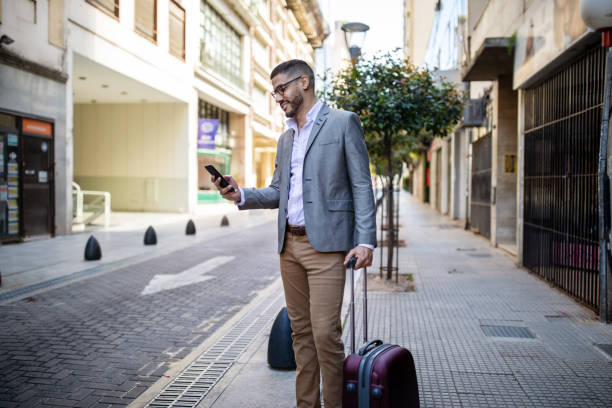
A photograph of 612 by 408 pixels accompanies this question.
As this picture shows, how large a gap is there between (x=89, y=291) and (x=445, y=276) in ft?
17.0

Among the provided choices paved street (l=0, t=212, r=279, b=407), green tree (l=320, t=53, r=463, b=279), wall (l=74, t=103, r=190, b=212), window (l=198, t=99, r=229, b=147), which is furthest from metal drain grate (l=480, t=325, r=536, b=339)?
window (l=198, t=99, r=229, b=147)

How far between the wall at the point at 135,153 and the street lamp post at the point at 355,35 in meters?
13.3

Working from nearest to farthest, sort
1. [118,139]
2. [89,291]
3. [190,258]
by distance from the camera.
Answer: [89,291] < [190,258] < [118,139]

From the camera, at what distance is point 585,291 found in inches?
234

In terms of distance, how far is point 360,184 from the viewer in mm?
2740

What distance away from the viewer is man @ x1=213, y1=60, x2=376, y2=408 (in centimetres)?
272

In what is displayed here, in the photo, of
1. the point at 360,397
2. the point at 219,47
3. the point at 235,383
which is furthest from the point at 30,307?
the point at 219,47

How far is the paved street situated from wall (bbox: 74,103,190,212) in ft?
47.2

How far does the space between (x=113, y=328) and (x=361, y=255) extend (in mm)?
3504

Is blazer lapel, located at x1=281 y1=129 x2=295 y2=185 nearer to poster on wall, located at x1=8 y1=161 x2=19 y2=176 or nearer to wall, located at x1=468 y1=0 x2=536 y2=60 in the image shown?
wall, located at x1=468 y1=0 x2=536 y2=60

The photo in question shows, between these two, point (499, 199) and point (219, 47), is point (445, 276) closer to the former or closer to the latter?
point (499, 199)

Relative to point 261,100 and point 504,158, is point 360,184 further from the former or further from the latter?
point 261,100

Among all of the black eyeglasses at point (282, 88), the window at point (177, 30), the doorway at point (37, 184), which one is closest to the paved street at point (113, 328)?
the black eyeglasses at point (282, 88)

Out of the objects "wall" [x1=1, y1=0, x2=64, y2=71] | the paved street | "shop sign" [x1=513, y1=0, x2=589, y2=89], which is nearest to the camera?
the paved street
